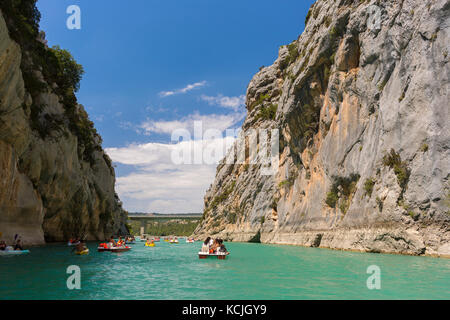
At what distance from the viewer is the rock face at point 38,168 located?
29.5 metres

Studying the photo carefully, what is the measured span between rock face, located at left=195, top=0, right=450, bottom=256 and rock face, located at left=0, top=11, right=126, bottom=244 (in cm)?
3245

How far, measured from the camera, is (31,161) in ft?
122

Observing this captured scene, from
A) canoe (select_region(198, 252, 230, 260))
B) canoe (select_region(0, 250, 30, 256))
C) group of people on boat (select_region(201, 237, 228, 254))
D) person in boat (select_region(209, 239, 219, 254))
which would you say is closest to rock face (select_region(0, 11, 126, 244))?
canoe (select_region(0, 250, 30, 256))

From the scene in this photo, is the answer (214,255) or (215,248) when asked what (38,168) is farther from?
(214,255)

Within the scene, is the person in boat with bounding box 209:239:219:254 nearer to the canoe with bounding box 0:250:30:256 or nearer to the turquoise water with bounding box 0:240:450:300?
the turquoise water with bounding box 0:240:450:300

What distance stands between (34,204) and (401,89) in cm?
3756

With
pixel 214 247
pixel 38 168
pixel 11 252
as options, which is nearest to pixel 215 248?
pixel 214 247

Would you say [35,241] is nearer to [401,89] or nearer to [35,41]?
[35,41]

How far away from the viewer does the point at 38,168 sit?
124 ft

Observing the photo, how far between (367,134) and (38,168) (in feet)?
117

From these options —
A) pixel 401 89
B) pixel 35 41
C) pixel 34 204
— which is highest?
pixel 35 41

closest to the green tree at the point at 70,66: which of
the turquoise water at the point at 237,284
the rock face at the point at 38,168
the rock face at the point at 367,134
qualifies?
the rock face at the point at 38,168

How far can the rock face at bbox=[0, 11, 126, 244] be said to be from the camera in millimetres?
29516
